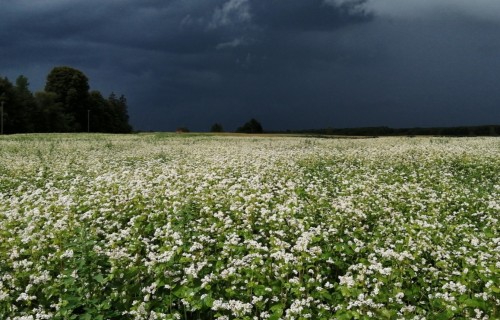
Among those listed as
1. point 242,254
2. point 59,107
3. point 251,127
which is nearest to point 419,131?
point 251,127

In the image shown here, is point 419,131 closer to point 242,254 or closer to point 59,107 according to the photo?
point 59,107

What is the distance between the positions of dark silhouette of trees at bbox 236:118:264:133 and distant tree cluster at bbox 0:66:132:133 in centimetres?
3546

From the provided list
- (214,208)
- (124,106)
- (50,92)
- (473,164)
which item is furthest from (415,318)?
(124,106)

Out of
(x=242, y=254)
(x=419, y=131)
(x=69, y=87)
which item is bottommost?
(x=242, y=254)

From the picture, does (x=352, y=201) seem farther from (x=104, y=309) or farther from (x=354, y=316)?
(x=104, y=309)

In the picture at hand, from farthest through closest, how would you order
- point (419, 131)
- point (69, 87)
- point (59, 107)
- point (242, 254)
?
1. point (69, 87)
2. point (59, 107)
3. point (419, 131)
4. point (242, 254)

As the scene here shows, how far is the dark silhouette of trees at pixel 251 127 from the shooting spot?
10144cm

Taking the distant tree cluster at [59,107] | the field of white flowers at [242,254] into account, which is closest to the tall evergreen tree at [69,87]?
the distant tree cluster at [59,107]

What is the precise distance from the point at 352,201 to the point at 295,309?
6.08 meters

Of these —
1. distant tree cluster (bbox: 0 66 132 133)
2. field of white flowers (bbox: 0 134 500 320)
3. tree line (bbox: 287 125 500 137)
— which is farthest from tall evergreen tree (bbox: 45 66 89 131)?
field of white flowers (bbox: 0 134 500 320)

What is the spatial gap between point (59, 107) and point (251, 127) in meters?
43.3

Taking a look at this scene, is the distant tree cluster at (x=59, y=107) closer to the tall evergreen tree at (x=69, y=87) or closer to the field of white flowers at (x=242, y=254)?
the tall evergreen tree at (x=69, y=87)

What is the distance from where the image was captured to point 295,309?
5.27m

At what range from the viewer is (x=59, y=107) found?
9288cm
